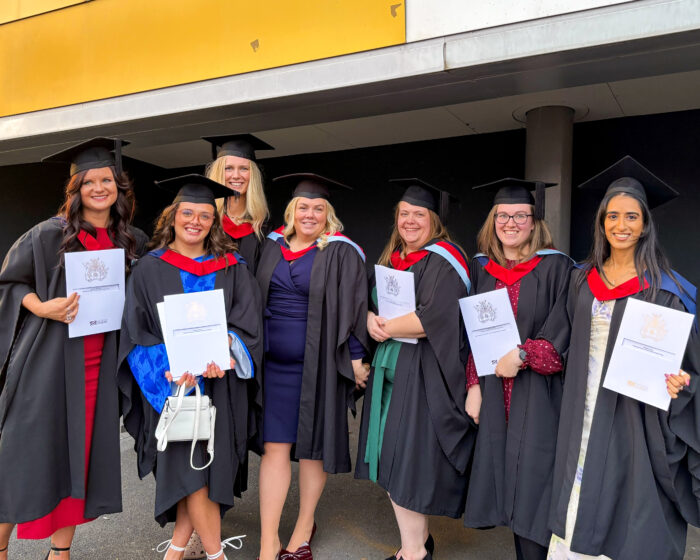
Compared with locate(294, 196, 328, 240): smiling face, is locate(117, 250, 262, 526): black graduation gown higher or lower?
lower

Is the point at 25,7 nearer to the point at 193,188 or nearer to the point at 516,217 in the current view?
the point at 193,188

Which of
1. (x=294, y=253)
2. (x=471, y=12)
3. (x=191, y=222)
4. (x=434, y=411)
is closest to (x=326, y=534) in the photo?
(x=434, y=411)

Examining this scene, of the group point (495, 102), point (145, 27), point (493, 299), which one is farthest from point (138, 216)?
point (493, 299)

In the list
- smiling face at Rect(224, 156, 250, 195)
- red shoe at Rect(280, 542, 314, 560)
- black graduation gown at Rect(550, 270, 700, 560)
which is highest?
smiling face at Rect(224, 156, 250, 195)

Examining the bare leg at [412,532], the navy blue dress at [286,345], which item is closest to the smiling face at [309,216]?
the navy blue dress at [286,345]

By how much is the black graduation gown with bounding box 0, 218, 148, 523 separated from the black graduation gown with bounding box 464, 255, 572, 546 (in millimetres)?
2030

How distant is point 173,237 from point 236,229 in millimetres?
558

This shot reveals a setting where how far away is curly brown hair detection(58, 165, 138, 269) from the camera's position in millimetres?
2711

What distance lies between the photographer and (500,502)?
2.68 m

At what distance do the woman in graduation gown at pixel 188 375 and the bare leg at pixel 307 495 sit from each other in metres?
0.44

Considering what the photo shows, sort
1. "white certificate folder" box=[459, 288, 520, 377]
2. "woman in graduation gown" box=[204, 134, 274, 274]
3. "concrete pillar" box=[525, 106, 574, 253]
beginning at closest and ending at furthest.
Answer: "white certificate folder" box=[459, 288, 520, 377]
"woman in graduation gown" box=[204, 134, 274, 274]
"concrete pillar" box=[525, 106, 574, 253]

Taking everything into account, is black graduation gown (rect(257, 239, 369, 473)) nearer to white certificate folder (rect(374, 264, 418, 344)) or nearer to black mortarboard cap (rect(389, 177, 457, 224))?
white certificate folder (rect(374, 264, 418, 344))

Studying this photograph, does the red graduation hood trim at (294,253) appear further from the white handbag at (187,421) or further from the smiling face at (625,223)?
the smiling face at (625,223)

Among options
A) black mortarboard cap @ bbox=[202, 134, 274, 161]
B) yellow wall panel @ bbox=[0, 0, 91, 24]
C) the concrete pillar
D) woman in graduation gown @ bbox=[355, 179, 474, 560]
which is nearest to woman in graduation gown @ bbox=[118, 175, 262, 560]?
black mortarboard cap @ bbox=[202, 134, 274, 161]
